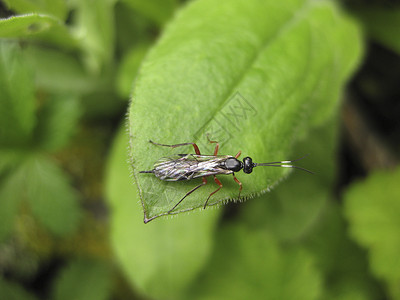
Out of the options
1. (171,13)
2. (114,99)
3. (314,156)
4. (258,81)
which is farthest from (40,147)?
(314,156)

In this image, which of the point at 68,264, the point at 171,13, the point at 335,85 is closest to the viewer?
the point at 335,85

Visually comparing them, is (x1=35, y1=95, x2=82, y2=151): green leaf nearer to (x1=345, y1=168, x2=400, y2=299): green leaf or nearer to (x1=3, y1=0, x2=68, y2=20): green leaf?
(x1=3, y1=0, x2=68, y2=20): green leaf

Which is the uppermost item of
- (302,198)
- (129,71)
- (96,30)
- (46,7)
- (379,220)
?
(46,7)

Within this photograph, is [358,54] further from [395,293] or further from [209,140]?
[395,293]

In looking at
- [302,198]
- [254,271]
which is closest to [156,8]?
[302,198]

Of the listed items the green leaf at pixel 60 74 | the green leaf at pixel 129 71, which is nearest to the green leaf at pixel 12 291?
the green leaf at pixel 60 74

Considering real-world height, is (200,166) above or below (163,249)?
above

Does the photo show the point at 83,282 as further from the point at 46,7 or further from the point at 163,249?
the point at 46,7
